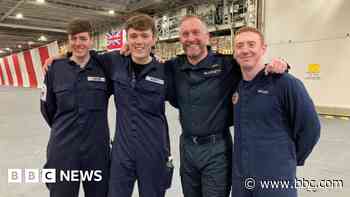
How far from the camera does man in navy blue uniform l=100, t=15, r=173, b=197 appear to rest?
183 cm

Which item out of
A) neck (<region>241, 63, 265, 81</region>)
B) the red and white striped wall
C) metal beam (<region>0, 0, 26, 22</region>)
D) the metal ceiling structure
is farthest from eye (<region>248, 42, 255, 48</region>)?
the red and white striped wall

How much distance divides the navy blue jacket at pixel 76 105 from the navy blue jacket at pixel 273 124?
930mm

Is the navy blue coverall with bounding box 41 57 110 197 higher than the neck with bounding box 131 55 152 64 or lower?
lower

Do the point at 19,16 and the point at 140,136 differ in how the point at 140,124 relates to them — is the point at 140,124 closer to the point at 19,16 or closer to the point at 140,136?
the point at 140,136

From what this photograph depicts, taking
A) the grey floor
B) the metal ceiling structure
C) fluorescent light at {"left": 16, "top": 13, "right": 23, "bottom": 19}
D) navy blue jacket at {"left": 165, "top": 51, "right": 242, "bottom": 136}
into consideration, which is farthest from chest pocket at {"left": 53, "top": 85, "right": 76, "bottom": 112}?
fluorescent light at {"left": 16, "top": 13, "right": 23, "bottom": 19}

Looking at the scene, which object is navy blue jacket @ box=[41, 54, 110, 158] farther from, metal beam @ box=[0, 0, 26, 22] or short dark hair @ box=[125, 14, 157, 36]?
metal beam @ box=[0, 0, 26, 22]

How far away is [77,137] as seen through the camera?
6.30ft

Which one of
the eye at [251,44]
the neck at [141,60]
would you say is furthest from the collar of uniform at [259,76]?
the neck at [141,60]

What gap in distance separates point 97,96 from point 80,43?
14.3 inches

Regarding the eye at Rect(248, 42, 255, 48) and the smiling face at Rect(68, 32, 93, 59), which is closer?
the eye at Rect(248, 42, 255, 48)

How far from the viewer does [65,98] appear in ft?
6.32

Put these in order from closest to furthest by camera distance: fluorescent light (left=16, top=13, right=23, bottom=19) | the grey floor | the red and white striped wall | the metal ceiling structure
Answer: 1. the grey floor
2. the metal ceiling structure
3. fluorescent light (left=16, top=13, right=23, bottom=19)
4. the red and white striped wall

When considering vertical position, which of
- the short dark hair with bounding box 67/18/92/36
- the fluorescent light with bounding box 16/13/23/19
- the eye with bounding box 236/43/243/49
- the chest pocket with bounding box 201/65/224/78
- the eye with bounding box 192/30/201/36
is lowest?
the chest pocket with bounding box 201/65/224/78

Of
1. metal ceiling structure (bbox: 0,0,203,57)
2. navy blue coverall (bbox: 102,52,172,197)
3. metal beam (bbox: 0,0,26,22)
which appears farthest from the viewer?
metal ceiling structure (bbox: 0,0,203,57)
